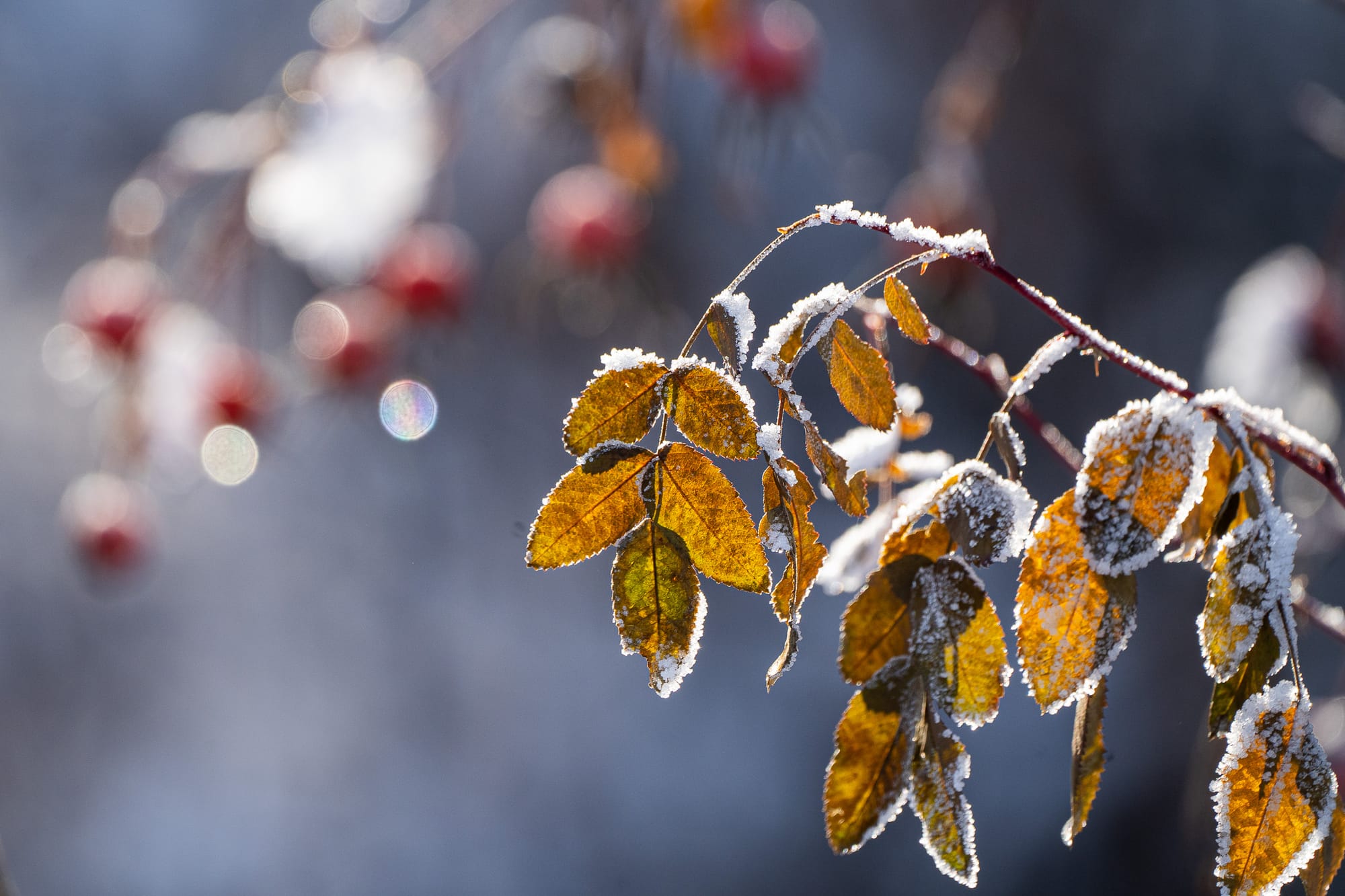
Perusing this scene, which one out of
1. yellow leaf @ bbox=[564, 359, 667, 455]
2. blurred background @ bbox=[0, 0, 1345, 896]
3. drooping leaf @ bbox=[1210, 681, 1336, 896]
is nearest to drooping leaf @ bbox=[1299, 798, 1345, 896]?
drooping leaf @ bbox=[1210, 681, 1336, 896]

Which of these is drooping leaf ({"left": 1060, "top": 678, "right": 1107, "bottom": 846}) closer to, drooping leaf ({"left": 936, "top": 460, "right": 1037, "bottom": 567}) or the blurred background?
drooping leaf ({"left": 936, "top": 460, "right": 1037, "bottom": 567})

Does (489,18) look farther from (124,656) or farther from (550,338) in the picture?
(124,656)

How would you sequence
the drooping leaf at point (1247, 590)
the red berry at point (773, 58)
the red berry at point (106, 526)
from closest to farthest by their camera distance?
the drooping leaf at point (1247, 590), the red berry at point (773, 58), the red berry at point (106, 526)

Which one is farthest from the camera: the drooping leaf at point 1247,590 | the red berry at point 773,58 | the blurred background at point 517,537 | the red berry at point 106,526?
the blurred background at point 517,537

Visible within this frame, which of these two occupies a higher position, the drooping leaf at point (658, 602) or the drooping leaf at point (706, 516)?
the drooping leaf at point (706, 516)

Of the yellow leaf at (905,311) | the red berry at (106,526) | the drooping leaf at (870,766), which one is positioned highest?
the red berry at (106,526)

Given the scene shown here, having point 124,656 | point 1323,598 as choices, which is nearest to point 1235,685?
point 1323,598

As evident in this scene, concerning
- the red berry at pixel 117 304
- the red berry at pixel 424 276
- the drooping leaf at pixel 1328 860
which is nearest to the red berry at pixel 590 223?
the red berry at pixel 424 276

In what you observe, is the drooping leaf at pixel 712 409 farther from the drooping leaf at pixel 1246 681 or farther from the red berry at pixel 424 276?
the red berry at pixel 424 276
